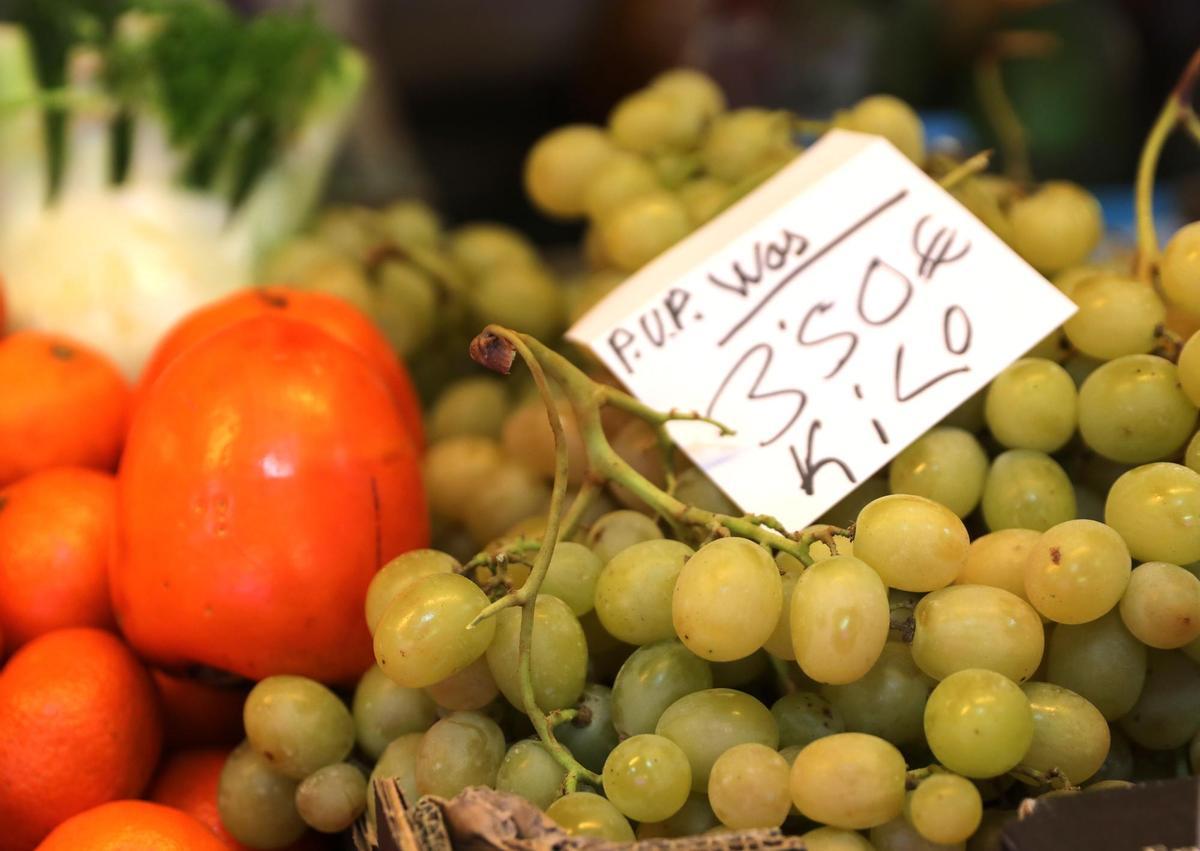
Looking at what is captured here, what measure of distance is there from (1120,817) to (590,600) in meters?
0.25

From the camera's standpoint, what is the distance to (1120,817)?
43cm

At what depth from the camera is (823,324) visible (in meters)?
0.68

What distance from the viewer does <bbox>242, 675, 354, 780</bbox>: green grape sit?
55 centimetres

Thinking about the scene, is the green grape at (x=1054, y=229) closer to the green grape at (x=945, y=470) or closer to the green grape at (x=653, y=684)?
the green grape at (x=945, y=470)

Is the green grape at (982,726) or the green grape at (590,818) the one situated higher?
the green grape at (982,726)

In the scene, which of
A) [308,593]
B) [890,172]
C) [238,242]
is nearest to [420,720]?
[308,593]

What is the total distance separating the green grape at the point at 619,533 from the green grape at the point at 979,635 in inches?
6.0

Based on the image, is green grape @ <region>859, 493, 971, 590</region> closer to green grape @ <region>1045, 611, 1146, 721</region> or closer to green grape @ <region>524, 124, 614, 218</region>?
green grape @ <region>1045, 611, 1146, 721</region>

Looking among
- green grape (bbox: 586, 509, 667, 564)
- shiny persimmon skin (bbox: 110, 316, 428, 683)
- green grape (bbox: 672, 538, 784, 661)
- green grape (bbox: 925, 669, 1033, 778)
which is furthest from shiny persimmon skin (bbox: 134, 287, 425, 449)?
green grape (bbox: 925, 669, 1033, 778)

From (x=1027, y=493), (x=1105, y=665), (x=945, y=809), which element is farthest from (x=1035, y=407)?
(x=945, y=809)

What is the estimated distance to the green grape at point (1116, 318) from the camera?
61 centimetres

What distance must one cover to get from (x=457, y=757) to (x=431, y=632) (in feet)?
0.22

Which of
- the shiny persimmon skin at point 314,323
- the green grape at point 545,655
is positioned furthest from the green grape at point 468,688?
the shiny persimmon skin at point 314,323

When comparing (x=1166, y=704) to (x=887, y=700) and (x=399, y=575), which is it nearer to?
(x=887, y=700)
